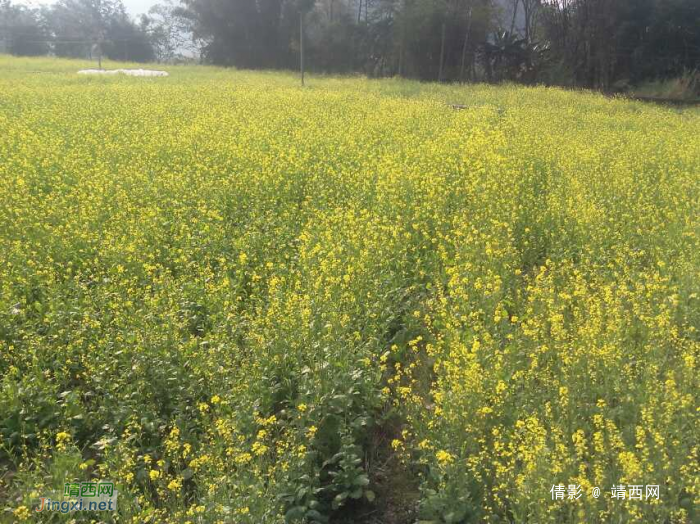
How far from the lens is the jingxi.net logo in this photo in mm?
2594

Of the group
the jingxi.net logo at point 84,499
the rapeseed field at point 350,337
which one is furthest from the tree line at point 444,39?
the jingxi.net logo at point 84,499

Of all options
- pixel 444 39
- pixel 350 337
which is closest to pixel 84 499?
pixel 350 337

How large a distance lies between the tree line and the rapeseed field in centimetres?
1808

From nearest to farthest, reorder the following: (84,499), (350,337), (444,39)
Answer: (84,499) → (350,337) → (444,39)

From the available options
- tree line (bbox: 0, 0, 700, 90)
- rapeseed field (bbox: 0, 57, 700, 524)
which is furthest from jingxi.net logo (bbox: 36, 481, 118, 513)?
tree line (bbox: 0, 0, 700, 90)

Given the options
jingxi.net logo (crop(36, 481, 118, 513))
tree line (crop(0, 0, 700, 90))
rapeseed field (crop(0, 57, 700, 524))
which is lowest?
jingxi.net logo (crop(36, 481, 118, 513))

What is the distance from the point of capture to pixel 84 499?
2668 millimetres

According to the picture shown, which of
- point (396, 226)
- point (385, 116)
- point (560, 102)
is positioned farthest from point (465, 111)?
point (396, 226)

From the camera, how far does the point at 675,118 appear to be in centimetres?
1312

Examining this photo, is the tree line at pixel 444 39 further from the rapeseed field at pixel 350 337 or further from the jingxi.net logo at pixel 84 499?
the jingxi.net logo at pixel 84 499

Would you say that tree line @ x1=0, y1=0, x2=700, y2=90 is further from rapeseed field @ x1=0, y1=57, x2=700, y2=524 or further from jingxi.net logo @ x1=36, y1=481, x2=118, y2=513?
jingxi.net logo @ x1=36, y1=481, x2=118, y2=513

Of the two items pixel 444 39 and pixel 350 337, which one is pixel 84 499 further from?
pixel 444 39

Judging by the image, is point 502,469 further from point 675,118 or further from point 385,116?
point 675,118

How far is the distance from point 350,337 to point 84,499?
5.42 ft
